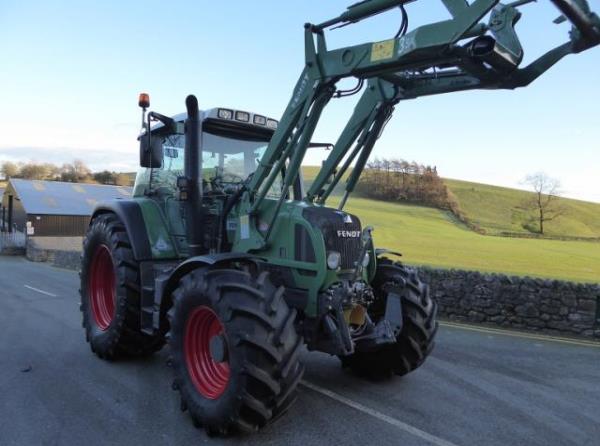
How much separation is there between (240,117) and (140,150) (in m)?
1.11

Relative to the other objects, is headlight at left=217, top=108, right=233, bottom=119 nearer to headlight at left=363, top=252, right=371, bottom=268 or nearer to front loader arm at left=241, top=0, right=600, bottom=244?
front loader arm at left=241, top=0, right=600, bottom=244

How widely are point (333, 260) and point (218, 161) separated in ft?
6.50

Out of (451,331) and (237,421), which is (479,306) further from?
(237,421)

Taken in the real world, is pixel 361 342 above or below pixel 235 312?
below

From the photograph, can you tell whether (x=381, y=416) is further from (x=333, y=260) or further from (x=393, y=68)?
(x=393, y=68)

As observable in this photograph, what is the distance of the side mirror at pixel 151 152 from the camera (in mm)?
5312

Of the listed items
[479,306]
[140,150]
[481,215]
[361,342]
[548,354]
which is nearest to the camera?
[361,342]

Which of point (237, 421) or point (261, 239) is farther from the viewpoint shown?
point (261, 239)

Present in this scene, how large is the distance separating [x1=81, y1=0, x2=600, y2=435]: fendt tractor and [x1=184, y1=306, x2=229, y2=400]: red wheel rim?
13mm

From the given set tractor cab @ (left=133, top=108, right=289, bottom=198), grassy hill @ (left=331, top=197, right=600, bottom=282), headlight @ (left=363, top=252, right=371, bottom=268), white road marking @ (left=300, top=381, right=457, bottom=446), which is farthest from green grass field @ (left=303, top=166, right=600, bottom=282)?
white road marking @ (left=300, top=381, right=457, bottom=446)

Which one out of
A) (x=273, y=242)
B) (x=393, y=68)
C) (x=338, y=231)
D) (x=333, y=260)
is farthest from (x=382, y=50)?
(x=273, y=242)

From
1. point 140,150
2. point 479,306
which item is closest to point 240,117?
point 140,150

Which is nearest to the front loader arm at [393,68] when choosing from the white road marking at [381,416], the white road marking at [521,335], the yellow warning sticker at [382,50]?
the yellow warning sticker at [382,50]

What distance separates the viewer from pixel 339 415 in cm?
438
